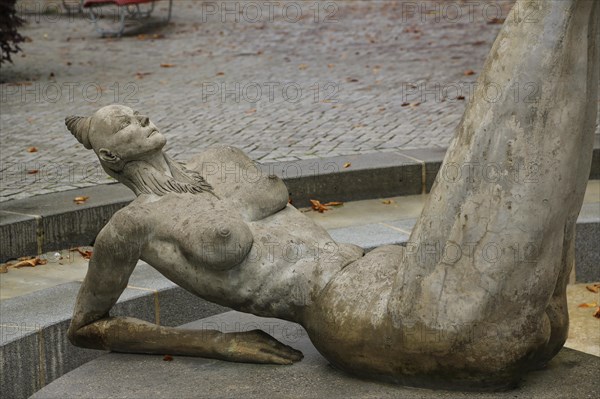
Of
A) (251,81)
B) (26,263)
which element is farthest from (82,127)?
(251,81)

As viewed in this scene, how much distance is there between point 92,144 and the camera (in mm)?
4160

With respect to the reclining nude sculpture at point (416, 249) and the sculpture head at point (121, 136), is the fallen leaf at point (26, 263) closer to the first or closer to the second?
the reclining nude sculpture at point (416, 249)

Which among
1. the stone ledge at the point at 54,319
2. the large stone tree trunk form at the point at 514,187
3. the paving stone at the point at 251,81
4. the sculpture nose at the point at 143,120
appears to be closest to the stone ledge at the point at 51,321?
the stone ledge at the point at 54,319

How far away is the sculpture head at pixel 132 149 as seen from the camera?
4078 millimetres

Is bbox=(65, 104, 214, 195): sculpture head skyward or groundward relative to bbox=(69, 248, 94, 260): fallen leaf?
skyward

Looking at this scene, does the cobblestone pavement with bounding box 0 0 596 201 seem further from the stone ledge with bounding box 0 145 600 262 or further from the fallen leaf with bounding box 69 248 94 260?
the fallen leaf with bounding box 69 248 94 260

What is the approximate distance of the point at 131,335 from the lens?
4328 millimetres

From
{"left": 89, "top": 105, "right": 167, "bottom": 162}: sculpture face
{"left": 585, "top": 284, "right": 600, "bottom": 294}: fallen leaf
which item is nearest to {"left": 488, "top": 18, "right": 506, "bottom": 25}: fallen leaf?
{"left": 585, "top": 284, "right": 600, "bottom": 294}: fallen leaf

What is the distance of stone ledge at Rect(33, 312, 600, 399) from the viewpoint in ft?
13.1

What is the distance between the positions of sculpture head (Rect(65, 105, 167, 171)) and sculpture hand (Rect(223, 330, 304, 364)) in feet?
2.49

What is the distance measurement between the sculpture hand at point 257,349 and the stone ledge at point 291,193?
1980mm

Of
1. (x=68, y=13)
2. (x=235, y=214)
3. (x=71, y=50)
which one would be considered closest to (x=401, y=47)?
(x=71, y=50)

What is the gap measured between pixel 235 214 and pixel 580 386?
4.45 ft

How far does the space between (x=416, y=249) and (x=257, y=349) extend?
28.9 inches
